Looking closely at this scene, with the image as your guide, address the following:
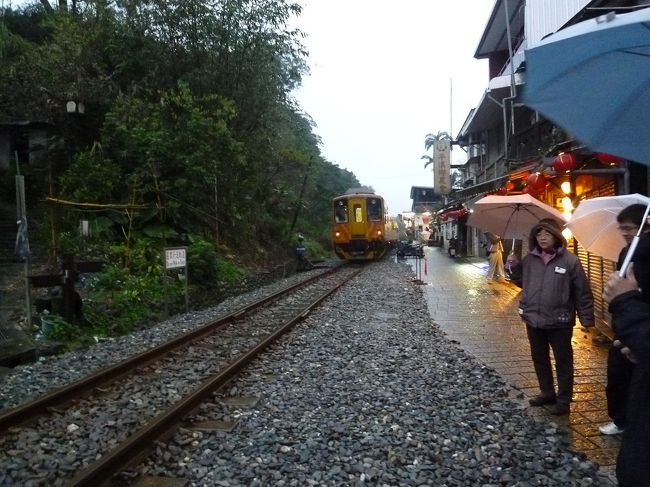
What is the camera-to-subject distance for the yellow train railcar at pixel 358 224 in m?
23.4

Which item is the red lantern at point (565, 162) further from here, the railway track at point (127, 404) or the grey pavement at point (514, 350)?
the railway track at point (127, 404)

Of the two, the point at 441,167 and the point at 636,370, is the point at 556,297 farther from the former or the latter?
the point at 441,167

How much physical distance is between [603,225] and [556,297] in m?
0.81

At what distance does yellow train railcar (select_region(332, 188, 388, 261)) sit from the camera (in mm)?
23359

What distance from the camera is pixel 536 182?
9.43 m

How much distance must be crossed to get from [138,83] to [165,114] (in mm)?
2091

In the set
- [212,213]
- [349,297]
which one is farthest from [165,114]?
[349,297]

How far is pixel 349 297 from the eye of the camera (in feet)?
41.1

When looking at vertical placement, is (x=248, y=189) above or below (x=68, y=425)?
above

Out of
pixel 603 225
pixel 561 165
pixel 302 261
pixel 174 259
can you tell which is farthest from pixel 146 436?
pixel 302 261

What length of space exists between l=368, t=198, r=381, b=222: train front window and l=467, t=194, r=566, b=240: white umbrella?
16.8 m

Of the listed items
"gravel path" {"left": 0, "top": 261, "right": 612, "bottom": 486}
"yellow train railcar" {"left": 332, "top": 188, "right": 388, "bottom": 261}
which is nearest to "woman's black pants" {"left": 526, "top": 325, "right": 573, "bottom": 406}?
"gravel path" {"left": 0, "top": 261, "right": 612, "bottom": 486}

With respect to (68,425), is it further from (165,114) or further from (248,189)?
(248,189)

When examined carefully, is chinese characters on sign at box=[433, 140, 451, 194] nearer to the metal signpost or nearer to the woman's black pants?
the metal signpost
